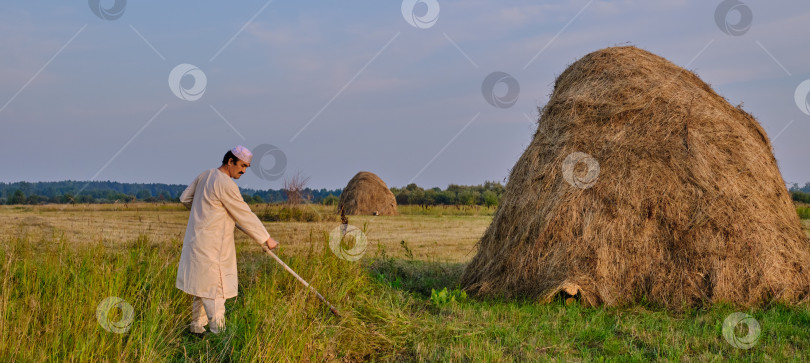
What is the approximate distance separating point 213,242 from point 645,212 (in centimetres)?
531

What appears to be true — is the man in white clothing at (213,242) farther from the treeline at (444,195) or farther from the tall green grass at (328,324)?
the treeline at (444,195)

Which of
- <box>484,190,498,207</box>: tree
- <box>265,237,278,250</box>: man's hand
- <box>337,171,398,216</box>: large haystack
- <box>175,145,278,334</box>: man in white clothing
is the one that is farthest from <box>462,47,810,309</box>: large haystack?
<box>484,190,498,207</box>: tree

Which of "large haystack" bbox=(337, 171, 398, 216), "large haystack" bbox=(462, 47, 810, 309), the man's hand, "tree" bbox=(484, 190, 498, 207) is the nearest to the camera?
the man's hand

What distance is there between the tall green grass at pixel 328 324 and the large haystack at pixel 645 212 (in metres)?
0.39

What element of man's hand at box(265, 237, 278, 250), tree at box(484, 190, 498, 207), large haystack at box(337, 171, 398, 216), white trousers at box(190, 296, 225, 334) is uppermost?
tree at box(484, 190, 498, 207)

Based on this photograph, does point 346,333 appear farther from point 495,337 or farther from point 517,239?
point 517,239

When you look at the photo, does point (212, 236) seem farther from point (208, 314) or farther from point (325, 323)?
point (325, 323)

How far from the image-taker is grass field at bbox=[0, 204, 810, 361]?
4547 mm

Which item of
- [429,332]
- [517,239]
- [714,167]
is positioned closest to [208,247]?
[429,332]

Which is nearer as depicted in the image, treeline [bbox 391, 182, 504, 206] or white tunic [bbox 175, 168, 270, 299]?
white tunic [bbox 175, 168, 270, 299]

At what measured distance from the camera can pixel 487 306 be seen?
7.04m

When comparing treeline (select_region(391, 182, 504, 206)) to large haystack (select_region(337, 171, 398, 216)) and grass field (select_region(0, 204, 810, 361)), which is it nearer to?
large haystack (select_region(337, 171, 398, 216))

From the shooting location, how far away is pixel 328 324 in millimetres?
5719

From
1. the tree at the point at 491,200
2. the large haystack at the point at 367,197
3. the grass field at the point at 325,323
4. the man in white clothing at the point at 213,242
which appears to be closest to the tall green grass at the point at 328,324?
the grass field at the point at 325,323
